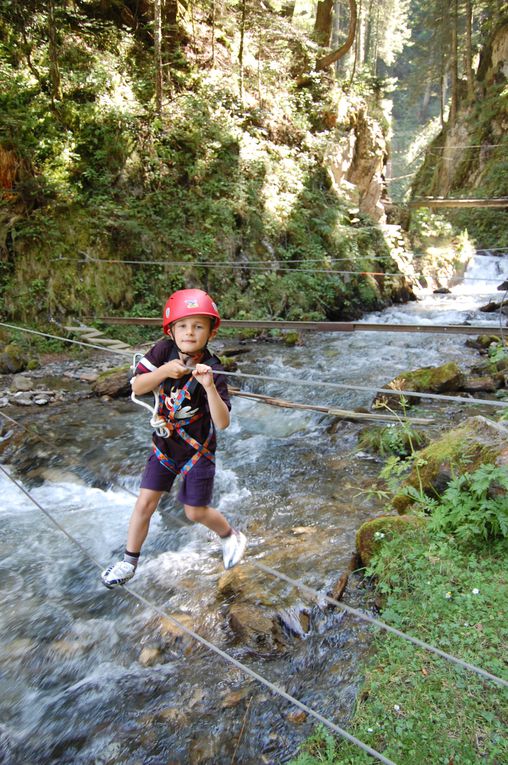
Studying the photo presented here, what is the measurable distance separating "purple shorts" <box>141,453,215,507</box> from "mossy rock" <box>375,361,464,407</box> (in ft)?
12.8

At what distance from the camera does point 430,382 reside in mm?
6145

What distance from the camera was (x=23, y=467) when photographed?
5.21 meters

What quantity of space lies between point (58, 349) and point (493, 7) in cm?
2507

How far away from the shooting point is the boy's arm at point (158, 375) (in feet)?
7.27

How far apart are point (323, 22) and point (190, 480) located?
64.5 feet

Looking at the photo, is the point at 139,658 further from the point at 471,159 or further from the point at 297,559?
the point at 471,159

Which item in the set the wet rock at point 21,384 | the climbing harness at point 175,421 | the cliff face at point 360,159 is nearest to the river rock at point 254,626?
the climbing harness at point 175,421

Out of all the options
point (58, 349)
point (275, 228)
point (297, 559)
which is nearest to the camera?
point (297, 559)

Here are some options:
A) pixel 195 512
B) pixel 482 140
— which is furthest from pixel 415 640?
pixel 482 140

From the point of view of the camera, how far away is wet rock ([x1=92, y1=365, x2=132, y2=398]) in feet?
23.7

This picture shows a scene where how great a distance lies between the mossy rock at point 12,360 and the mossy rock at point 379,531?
6.82 meters

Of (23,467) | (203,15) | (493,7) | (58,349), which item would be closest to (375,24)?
(493,7)

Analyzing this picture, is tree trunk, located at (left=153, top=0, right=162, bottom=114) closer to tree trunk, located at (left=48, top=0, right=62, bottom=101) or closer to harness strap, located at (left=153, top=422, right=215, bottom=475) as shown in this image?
tree trunk, located at (left=48, top=0, right=62, bottom=101)

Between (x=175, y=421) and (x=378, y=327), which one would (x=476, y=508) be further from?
(x=378, y=327)
